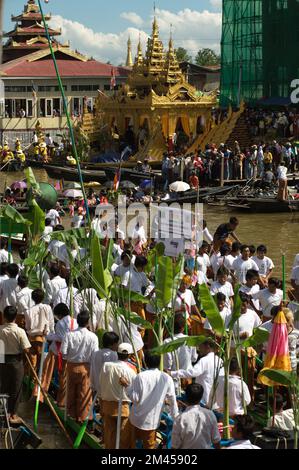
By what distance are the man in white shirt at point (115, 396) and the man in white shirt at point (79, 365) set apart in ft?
2.88

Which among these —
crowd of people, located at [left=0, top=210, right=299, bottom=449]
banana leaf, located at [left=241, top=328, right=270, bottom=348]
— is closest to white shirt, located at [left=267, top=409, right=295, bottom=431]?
crowd of people, located at [left=0, top=210, right=299, bottom=449]

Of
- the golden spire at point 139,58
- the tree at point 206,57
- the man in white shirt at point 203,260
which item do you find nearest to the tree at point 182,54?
the tree at point 206,57

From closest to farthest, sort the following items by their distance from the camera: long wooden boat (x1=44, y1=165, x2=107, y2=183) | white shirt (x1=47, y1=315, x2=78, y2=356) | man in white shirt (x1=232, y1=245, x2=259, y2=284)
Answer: white shirt (x1=47, y1=315, x2=78, y2=356), man in white shirt (x1=232, y1=245, x2=259, y2=284), long wooden boat (x1=44, y1=165, x2=107, y2=183)

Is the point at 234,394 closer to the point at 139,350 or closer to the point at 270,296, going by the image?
the point at 139,350

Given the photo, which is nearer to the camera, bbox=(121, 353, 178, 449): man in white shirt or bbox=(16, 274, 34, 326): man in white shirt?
bbox=(121, 353, 178, 449): man in white shirt

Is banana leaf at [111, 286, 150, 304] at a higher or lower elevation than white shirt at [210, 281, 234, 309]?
higher

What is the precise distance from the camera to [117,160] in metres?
34.6

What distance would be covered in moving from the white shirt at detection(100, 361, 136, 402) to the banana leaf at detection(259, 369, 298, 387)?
1129 millimetres

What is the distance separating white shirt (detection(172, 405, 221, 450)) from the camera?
22.4ft

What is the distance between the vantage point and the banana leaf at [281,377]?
7.23 meters

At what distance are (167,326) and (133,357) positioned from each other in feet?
1.46

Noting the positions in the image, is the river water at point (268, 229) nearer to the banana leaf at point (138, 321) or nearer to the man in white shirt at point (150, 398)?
the banana leaf at point (138, 321)

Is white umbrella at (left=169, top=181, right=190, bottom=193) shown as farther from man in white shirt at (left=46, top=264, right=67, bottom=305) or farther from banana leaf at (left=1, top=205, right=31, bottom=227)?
man in white shirt at (left=46, top=264, right=67, bottom=305)

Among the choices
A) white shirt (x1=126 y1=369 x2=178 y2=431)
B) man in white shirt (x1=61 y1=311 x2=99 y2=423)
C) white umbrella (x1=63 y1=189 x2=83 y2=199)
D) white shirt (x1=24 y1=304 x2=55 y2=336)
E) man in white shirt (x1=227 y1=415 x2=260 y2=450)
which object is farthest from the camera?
white umbrella (x1=63 y1=189 x2=83 y2=199)
